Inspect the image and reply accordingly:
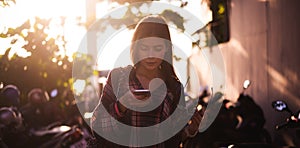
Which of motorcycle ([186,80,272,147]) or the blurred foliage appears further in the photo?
the blurred foliage

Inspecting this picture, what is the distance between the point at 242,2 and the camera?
855 centimetres

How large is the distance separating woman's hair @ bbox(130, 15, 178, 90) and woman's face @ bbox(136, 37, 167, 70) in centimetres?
2

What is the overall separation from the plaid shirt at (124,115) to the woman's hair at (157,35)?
→ 112mm

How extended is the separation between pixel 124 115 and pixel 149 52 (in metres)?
0.39

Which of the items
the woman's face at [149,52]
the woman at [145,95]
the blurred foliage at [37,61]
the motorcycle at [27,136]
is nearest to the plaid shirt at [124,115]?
the woman at [145,95]

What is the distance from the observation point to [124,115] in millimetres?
2686

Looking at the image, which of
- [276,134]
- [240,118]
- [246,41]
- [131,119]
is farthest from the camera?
[246,41]

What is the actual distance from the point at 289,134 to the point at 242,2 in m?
3.10

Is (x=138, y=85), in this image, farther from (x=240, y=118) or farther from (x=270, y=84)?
(x=270, y=84)

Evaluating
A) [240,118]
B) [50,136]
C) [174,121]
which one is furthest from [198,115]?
[50,136]

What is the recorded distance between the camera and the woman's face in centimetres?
282

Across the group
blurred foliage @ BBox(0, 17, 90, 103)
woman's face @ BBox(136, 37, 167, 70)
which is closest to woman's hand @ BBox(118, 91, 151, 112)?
woman's face @ BBox(136, 37, 167, 70)

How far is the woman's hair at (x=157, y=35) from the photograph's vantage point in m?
2.85

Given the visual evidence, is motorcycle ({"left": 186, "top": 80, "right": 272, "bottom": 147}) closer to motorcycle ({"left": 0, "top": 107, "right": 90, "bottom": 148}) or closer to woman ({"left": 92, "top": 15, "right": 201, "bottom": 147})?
motorcycle ({"left": 0, "top": 107, "right": 90, "bottom": 148})
